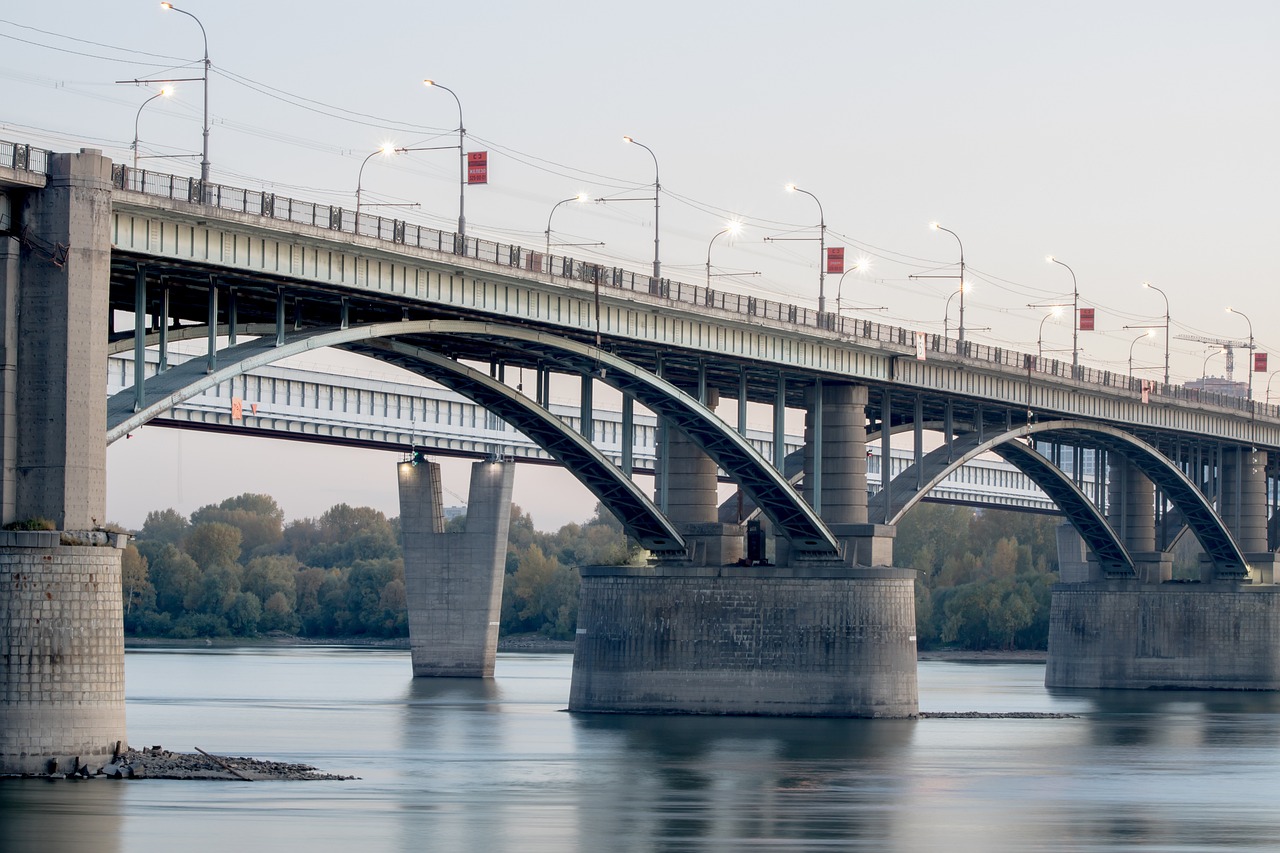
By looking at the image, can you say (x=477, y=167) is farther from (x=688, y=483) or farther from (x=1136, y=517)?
(x=1136, y=517)

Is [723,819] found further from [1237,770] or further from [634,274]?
[634,274]

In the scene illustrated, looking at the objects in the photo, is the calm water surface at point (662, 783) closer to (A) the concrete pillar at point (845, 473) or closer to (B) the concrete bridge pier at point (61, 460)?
(B) the concrete bridge pier at point (61, 460)

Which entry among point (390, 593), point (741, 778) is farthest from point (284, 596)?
point (741, 778)

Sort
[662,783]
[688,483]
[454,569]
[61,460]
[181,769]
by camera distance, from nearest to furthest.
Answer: [61,460] < [181,769] < [662,783] < [688,483] < [454,569]

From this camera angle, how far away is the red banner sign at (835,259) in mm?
77375

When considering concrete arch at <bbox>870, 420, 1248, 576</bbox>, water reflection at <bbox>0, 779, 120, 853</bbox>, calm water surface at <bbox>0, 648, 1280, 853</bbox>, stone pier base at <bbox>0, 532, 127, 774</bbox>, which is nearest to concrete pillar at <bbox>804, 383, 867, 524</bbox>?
concrete arch at <bbox>870, 420, 1248, 576</bbox>

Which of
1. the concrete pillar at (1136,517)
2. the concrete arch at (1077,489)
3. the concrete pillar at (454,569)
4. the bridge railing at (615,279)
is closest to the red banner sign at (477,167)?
the bridge railing at (615,279)

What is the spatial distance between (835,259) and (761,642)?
13.8 m

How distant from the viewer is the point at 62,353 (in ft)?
151

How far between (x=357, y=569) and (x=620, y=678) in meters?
106

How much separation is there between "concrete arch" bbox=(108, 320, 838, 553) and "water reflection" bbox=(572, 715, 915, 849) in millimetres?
7393

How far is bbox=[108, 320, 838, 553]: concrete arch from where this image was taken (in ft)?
160

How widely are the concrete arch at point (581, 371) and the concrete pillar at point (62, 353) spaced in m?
1.34

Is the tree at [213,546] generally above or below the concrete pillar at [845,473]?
below
